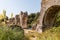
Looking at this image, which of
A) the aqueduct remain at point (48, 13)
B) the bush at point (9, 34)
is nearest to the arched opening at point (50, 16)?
the aqueduct remain at point (48, 13)

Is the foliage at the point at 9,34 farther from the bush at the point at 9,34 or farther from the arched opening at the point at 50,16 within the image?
the arched opening at the point at 50,16

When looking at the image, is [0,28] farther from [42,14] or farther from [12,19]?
[12,19]

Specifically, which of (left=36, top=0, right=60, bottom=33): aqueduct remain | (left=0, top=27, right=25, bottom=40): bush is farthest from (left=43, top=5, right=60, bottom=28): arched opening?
(left=0, top=27, right=25, bottom=40): bush

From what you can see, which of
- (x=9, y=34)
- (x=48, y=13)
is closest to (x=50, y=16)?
(x=48, y=13)

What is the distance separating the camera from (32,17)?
2970cm

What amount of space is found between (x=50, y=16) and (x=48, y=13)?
0.65m

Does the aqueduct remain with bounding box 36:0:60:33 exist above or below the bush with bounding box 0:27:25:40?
above

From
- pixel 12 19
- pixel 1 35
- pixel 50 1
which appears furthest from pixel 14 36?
pixel 12 19

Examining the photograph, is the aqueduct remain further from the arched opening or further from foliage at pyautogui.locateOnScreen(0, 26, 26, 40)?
foliage at pyautogui.locateOnScreen(0, 26, 26, 40)

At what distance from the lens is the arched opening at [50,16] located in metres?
16.5

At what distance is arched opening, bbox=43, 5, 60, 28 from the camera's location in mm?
16531

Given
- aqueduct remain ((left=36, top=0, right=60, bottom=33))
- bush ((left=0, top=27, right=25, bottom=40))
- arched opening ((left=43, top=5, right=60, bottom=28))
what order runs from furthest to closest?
1. arched opening ((left=43, top=5, right=60, bottom=28))
2. aqueduct remain ((left=36, top=0, right=60, bottom=33))
3. bush ((left=0, top=27, right=25, bottom=40))

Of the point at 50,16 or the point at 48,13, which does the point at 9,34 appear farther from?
the point at 50,16

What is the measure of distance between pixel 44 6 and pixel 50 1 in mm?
684
